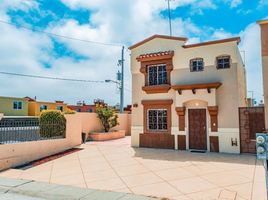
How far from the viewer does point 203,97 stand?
43.9 ft

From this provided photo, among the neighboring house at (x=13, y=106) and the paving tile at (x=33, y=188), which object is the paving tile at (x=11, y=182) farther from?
the neighboring house at (x=13, y=106)

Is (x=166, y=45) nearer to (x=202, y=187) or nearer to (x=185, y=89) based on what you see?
(x=185, y=89)

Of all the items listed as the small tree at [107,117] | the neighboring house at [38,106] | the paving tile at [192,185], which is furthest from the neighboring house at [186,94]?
the neighboring house at [38,106]

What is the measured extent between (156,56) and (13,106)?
2654 centimetres

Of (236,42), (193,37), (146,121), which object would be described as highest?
(193,37)

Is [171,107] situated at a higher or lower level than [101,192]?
higher

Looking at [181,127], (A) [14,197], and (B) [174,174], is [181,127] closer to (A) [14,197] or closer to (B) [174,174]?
(B) [174,174]

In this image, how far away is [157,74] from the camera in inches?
602

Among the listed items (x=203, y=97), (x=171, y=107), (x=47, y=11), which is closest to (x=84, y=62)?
(x=47, y=11)

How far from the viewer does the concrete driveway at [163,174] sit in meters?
6.87

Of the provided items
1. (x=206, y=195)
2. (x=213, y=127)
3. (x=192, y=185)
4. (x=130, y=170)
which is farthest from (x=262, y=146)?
(x=213, y=127)

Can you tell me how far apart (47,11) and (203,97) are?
10.1 meters

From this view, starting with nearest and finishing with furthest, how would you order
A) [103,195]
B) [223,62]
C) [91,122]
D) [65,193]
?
[103,195] < [65,193] < [223,62] < [91,122]

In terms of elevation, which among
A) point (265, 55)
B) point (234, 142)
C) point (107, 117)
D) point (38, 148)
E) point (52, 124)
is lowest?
point (38, 148)
